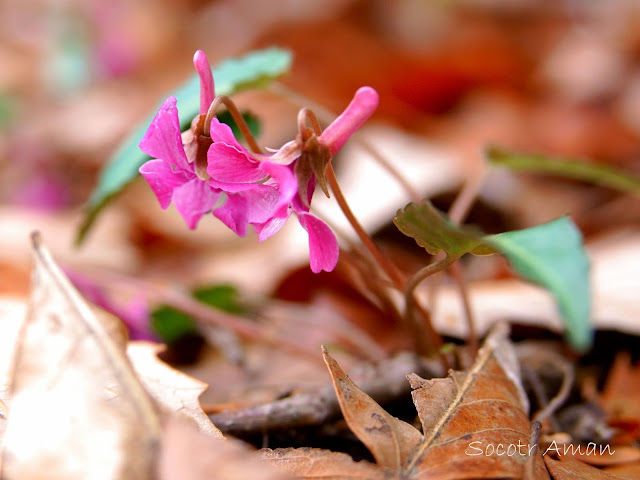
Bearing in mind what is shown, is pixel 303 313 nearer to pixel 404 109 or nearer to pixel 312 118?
pixel 312 118

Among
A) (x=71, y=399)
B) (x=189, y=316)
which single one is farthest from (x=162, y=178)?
(x=189, y=316)

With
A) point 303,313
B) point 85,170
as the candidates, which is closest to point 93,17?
point 85,170

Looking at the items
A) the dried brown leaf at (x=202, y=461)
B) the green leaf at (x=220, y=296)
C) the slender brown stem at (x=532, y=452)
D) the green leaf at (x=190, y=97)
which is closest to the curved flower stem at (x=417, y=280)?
the slender brown stem at (x=532, y=452)

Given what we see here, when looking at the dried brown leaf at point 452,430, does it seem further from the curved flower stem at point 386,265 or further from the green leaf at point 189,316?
the green leaf at point 189,316

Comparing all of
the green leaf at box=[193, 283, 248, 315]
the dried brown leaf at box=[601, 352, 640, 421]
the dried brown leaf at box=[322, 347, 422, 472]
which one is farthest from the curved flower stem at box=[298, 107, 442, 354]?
the green leaf at box=[193, 283, 248, 315]

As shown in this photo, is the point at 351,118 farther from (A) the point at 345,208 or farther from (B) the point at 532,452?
(B) the point at 532,452

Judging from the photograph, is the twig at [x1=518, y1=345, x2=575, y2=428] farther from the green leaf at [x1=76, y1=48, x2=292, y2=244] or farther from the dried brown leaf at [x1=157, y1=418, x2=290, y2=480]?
the green leaf at [x1=76, y1=48, x2=292, y2=244]
